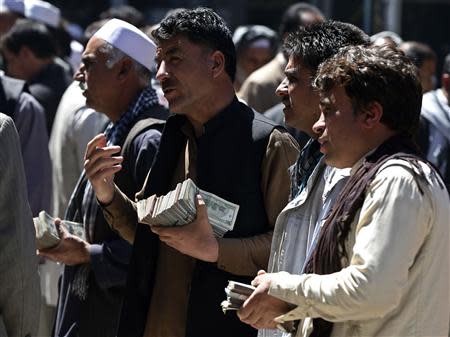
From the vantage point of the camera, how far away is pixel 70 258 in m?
5.14

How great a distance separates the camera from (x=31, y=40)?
8.65 meters

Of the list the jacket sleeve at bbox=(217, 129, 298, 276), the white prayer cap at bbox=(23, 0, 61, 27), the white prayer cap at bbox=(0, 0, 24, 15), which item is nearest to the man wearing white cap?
the jacket sleeve at bbox=(217, 129, 298, 276)

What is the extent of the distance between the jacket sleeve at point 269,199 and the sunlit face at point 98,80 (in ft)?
3.84

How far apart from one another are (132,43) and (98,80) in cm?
23

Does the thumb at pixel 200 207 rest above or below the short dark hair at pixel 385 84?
below

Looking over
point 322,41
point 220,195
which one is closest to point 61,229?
point 220,195

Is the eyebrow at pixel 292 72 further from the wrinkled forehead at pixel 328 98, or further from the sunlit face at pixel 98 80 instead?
the sunlit face at pixel 98 80

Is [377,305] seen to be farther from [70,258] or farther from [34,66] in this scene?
[34,66]

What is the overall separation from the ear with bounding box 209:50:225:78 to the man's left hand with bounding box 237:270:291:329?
4.51ft

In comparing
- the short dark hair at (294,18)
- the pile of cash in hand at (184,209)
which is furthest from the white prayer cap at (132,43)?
the short dark hair at (294,18)

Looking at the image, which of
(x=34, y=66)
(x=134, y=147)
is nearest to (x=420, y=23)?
(x=34, y=66)

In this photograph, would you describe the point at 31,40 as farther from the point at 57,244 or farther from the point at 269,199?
the point at 269,199

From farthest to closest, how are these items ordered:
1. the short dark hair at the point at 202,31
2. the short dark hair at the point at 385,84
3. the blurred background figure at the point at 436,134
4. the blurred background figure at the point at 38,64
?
the blurred background figure at the point at 38,64 → the blurred background figure at the point at 436,134 → the short dark hair at the point at 202,31 → the short dark hair at the point at 385,84

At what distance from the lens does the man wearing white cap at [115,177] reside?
201 inches
